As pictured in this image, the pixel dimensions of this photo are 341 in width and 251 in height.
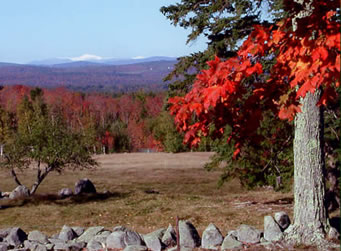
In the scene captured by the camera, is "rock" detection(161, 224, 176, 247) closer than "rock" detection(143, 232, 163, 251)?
No

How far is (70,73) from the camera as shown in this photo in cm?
17750

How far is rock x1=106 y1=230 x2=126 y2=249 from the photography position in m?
8.00

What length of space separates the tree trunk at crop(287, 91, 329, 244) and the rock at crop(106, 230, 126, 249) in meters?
2.56

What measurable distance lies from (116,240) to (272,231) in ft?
7.85

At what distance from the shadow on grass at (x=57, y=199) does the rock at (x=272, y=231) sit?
11657mm

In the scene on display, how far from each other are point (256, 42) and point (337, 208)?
10162mm

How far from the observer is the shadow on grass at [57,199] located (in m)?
18.6

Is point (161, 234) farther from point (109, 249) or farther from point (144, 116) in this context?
point (144, 116)

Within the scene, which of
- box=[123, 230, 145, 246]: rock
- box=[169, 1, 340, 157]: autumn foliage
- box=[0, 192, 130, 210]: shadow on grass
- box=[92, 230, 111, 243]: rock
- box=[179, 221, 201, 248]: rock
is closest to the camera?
box=[169, 1, 340, 157]: autumn foliage

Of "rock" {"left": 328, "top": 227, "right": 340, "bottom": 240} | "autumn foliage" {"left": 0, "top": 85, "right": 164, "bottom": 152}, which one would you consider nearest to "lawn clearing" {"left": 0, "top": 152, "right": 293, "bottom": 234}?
"rock" {"left": 328, "top": 227, "right": 340, "bottom": 240}

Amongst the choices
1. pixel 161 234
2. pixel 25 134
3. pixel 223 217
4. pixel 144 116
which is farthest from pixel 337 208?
pixel 144 116

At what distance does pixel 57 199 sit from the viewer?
63.6 feet

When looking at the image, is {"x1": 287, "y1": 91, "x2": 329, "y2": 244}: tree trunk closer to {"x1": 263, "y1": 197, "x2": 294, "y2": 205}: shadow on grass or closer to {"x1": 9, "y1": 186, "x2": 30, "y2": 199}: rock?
{"x1": 263, "y1": 197, "x2": 294, "y2": 205}: shadow on grass

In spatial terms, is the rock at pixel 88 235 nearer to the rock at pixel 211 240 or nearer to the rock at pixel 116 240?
the rock at pixel 116 240
